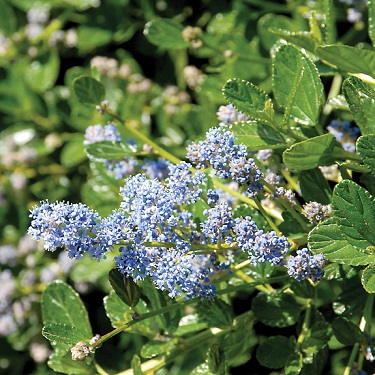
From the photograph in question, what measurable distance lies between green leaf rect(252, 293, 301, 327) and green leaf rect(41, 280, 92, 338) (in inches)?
18.6

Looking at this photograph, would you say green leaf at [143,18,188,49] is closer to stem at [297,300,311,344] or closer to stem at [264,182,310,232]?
stem at [264,182,310,232]

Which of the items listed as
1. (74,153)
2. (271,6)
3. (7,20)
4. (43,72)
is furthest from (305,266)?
(7,20)

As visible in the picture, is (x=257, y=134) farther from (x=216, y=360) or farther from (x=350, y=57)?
(x=216, y=360)

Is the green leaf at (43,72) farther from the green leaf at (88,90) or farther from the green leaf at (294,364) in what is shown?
the green leaf at (294,364)

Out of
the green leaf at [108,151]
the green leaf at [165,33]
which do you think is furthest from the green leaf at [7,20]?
the green leaf at [108,151]

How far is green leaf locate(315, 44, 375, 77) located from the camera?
4.34 feet

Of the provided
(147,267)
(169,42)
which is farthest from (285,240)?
(169,42)

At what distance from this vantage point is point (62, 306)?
164cm

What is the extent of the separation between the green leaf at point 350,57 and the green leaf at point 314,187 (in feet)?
0.84

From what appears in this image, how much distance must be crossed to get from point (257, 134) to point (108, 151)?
45 centimetres

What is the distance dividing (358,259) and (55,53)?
6.47 feet

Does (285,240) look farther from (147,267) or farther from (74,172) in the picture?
(74,172)

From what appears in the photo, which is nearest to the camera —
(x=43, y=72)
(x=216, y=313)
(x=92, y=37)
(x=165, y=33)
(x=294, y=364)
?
(x=294, y=364)

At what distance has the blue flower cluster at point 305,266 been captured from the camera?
1212 millimetres
